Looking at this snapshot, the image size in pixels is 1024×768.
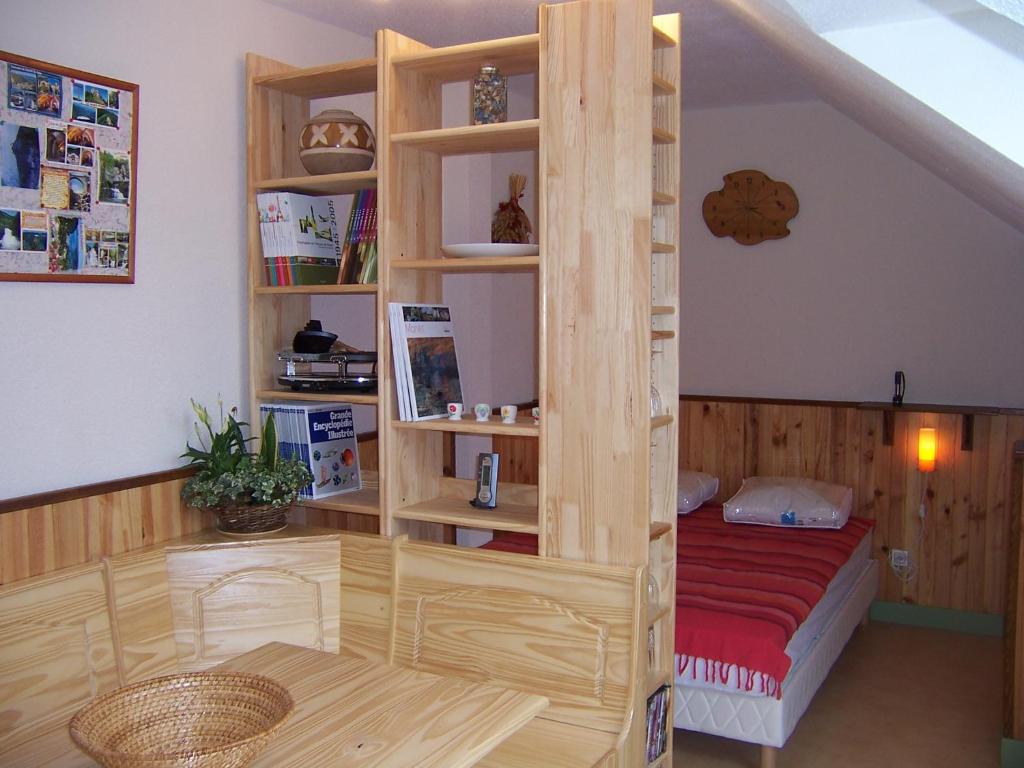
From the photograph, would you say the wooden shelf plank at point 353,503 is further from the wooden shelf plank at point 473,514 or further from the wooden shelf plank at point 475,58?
the wooden shelf plank at point 475,58

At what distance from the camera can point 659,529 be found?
8.68ft

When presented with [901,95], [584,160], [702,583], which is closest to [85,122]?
[584,160]

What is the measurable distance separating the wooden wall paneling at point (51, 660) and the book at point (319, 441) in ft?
2.42

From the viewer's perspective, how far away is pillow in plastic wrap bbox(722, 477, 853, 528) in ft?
14.7

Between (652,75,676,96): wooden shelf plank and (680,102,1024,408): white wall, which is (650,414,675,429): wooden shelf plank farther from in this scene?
(680,102,1024,408): white wall

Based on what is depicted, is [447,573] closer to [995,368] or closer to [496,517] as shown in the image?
[496,517]

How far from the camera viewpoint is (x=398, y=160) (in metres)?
2.86

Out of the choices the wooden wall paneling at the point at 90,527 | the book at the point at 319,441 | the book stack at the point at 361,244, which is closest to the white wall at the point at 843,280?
the book at the point at 319,441

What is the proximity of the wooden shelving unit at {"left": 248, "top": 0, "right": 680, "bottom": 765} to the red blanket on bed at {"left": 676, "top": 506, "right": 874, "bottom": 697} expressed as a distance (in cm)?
39

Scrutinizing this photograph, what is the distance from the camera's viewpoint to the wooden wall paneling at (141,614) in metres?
2.51

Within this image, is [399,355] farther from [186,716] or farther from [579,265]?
[186,716]

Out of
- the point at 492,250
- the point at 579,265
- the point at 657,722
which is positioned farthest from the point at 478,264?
the point at 657,722

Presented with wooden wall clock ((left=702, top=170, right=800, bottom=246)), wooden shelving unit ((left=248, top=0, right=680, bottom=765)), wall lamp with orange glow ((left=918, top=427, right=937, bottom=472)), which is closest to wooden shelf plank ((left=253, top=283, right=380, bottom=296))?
wooden shelving unit ((left=248, top=0, right=680, bottom=765))

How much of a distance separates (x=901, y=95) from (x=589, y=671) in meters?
1.56
